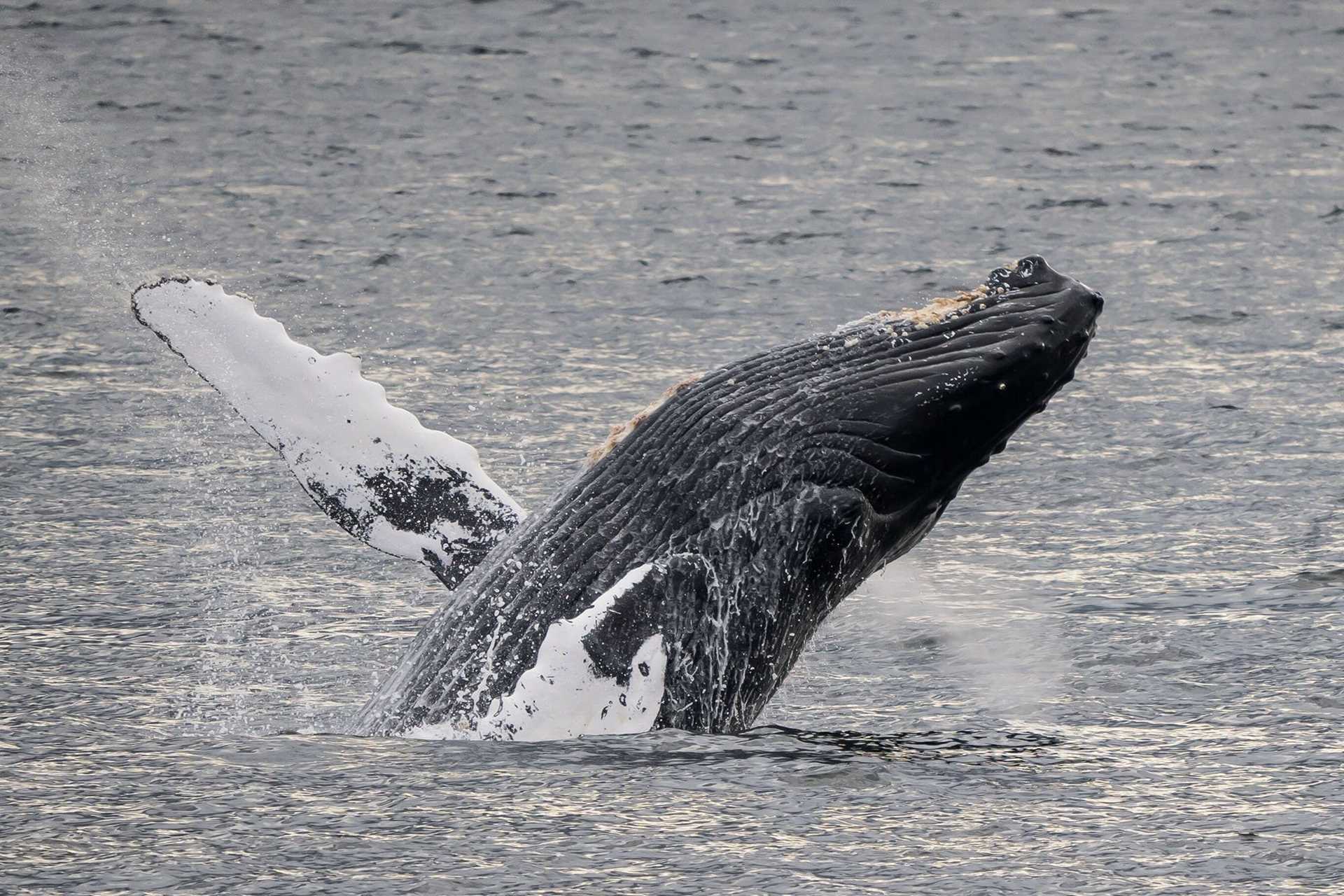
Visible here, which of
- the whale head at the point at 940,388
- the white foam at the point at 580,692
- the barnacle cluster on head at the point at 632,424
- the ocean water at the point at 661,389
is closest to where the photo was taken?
the ocean water at the point at 661,389

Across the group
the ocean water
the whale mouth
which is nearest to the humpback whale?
the whale mouth

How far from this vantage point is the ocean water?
6195mm

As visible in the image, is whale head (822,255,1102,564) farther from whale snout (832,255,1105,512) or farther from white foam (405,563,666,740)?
white foam (405,563,666,740)

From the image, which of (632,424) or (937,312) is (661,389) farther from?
(937,312)

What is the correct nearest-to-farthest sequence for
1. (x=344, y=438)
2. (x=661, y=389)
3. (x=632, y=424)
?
(x=632, y=424)
(x=344, y=438)
(x=661, y=389)

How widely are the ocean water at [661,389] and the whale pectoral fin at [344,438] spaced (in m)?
0.55

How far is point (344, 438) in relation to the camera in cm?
827

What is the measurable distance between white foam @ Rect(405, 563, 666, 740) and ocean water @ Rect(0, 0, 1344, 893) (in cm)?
9

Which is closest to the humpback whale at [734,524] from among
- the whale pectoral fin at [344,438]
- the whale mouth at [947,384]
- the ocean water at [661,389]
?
the whale mouth at [947,384]

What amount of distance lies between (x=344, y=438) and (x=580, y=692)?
2.08 meters

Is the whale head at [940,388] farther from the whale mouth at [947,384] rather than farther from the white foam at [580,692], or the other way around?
the white foam at [580,692]

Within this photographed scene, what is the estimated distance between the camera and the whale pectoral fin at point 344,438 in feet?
26.2

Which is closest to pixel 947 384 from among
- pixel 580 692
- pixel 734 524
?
pixel 734 524

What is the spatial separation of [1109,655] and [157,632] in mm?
3640
